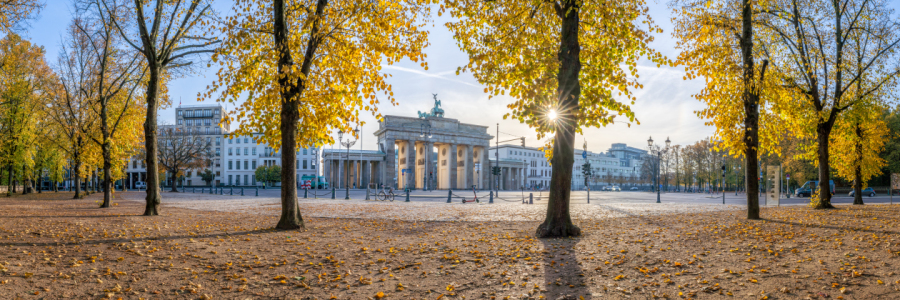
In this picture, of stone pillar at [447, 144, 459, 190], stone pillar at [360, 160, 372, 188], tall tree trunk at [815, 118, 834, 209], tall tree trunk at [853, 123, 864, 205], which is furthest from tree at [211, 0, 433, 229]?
stone pillar at [360, 160, 372, 188]

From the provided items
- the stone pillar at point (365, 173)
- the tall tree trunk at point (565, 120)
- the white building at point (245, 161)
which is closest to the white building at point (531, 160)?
the stone pillar at point (365, 173)

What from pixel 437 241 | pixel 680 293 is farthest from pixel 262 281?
pixel 680 293

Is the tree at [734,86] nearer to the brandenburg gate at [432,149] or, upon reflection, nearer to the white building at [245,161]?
the brandenburg gate at [432,149]

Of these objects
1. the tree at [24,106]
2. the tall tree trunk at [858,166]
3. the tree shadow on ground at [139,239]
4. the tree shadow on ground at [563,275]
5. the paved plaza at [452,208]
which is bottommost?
the paved plaza at [452,208]

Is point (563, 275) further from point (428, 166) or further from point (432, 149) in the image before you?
point (432, 149)

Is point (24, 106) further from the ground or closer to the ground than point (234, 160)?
further from the ground

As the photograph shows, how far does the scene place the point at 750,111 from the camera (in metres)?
14.7

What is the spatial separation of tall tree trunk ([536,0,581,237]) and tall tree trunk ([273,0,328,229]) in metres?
5.87

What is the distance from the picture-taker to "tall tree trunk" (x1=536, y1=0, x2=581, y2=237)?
1095 centimetres

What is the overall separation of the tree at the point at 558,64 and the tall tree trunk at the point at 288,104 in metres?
3.52

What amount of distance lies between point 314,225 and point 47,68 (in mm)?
31273

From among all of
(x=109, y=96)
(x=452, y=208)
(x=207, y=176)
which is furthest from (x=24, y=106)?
(x=207, y=176)

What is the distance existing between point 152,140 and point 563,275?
1578cm

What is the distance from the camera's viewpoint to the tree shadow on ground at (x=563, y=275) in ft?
19.9
